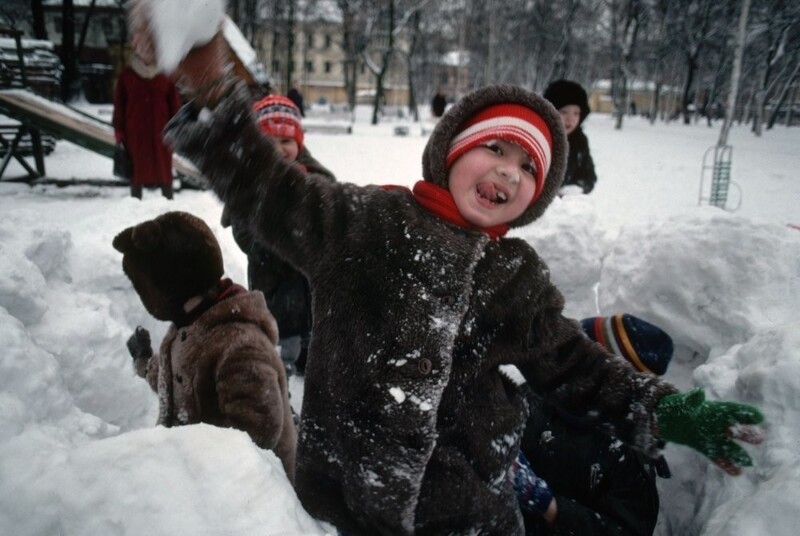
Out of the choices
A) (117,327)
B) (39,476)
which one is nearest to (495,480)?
(39,476)

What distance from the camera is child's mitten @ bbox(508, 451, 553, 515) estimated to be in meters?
1.66

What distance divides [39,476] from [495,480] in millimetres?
967

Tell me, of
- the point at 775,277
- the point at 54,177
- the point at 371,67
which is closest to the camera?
the point at 775,277

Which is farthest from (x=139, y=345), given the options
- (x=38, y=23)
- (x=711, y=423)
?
(x=38, y=23)

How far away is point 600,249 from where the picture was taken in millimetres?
3252

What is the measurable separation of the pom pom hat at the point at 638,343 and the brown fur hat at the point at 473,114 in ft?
3.05

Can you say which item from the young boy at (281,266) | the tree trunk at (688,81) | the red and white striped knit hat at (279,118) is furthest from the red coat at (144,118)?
the tree trunk at (688,81)

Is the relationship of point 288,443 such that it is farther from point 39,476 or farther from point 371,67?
point 371,67

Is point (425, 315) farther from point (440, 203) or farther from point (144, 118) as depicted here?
point (144, 118)

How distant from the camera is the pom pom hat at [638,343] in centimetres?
190

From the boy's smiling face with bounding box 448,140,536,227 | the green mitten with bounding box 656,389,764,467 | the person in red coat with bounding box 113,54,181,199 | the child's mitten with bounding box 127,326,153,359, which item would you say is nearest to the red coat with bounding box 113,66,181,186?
the person in red coat with bounding box 113,54,181,199

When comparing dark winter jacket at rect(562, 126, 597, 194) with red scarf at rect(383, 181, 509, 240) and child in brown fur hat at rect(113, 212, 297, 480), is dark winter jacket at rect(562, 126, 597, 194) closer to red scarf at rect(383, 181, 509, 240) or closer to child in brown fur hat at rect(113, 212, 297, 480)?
red scarf at rect(383, 181, 509, 240)

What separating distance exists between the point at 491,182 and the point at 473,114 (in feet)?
0.73

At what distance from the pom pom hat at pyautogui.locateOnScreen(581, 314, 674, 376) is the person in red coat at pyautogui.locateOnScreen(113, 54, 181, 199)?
173 inches
